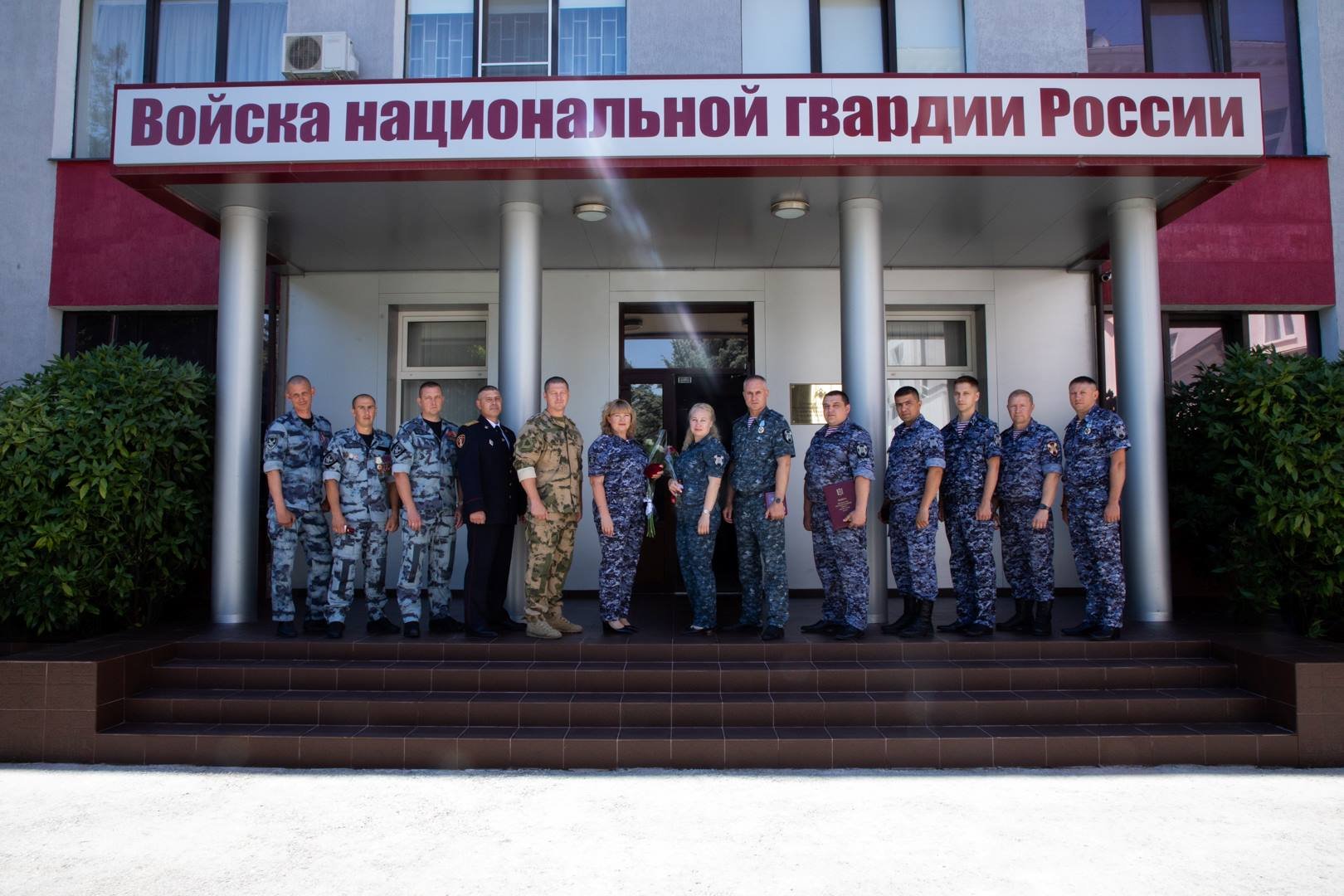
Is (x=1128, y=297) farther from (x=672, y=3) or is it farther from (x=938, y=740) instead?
(x=672, y=3)

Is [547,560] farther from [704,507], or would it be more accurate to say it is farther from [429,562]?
[704,507]

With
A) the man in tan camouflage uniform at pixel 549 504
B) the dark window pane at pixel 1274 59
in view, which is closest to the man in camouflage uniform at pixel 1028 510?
the man in tan camouflage uniform at pixel 549 504

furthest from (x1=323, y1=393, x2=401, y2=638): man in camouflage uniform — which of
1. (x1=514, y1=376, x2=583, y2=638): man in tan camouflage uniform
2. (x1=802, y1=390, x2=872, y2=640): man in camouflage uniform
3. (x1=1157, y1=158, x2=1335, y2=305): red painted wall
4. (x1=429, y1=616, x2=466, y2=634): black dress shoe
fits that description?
(x1=1157, y1=158, x2=1335, y2=305): red painted wall

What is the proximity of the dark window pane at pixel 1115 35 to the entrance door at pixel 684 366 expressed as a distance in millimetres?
4399

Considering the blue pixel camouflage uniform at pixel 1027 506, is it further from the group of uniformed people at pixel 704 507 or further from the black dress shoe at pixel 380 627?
the black dress shoe at pixel 380 627

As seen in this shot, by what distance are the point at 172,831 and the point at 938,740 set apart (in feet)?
12.1

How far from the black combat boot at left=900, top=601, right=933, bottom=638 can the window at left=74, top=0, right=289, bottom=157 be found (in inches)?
324

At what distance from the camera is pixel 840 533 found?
5.49 meters

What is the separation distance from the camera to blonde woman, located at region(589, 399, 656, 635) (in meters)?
5.61

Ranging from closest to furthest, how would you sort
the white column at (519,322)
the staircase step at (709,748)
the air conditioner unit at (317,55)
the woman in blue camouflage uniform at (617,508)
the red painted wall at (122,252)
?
the staircase step at (709,748) < the woman in blue camouflage uniform at (617,508) < the white column at (519,322) < the air conditioner unit at (317,55) < the red painted wall at (122,252)

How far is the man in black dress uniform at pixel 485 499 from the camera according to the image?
553cm

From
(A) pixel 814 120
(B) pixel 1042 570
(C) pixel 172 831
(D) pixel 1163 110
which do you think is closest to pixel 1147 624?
(B) pixel 1042 570

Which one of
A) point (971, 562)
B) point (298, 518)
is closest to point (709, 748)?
point (971, 562)

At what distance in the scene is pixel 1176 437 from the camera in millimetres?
6973
